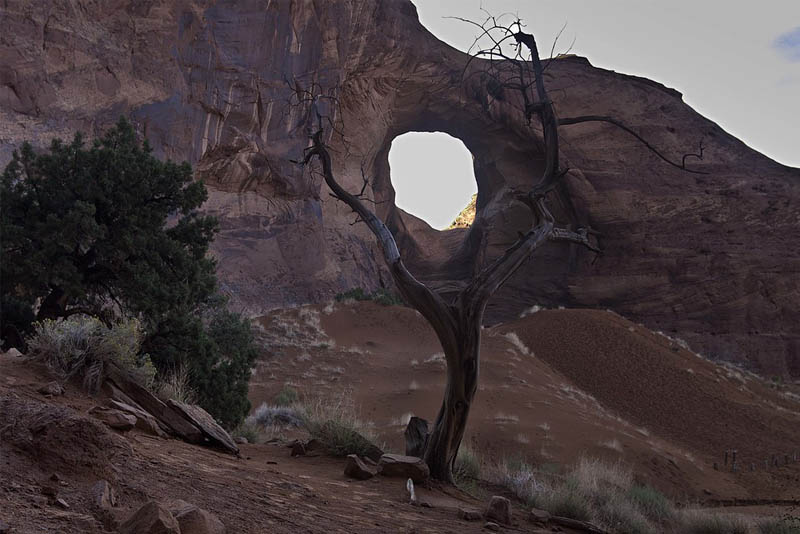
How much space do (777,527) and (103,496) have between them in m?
7.18

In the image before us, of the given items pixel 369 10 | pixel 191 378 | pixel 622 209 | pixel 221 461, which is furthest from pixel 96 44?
pixel 622 209

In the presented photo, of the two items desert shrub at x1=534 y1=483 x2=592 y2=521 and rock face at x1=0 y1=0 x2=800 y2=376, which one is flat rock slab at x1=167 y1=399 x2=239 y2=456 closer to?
desert shrub at x1=534 y1=483 x2=592 y2=521

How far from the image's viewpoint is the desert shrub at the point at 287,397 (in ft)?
46.2

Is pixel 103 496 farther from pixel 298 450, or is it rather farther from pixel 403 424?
pixel 403 424

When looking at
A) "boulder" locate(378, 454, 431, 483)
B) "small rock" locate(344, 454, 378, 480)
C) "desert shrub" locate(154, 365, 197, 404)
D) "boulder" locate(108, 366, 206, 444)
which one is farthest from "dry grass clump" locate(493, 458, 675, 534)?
"desert shrub" locate(154, 365, 197, 404)

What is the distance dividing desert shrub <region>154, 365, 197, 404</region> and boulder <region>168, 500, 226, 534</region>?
14.7ft

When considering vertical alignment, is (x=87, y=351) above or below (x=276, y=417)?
above

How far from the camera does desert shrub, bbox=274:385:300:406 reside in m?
14.1

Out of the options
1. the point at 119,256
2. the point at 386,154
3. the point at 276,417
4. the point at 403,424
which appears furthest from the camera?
the point at 386,154

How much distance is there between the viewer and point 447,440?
6934mm

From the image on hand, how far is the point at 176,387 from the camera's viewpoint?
27.4 feet

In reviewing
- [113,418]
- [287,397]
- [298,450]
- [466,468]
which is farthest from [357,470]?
[287,397]

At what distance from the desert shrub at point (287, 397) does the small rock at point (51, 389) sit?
8189 mm

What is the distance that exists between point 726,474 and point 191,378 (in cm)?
1117
